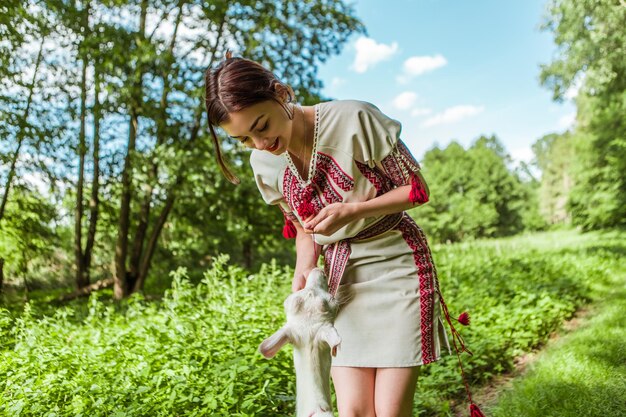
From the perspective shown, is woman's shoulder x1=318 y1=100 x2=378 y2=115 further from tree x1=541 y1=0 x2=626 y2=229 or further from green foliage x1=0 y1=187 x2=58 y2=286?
tree x1=541 y1=0 x2=626 y2=229

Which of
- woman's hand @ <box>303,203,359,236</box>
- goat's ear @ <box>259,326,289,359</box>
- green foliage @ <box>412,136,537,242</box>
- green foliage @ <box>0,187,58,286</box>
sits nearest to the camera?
goat's ear @ <box>259,326,289,359</box>

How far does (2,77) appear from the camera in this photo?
24.4 ft

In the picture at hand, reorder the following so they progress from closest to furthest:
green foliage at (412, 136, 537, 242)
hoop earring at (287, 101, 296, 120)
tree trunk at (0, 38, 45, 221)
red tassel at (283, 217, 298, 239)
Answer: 1. hoop earring at (287, 101, 296, 120)
2. red tassel at (283, 217, 298, 239)
3. tree trunk at (0, 38, 45, 221)
4. green foliage at (412, 136, 537, 242)

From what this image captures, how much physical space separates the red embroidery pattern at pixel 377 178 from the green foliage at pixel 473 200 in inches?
1304

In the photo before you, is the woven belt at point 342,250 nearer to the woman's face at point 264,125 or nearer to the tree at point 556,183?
the woman's face at point 264,125

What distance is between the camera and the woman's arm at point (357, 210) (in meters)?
1.76

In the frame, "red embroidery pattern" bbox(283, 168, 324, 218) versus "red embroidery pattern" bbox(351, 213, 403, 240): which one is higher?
"red embroidery pattern" bbox(283, 168, 324, 218)

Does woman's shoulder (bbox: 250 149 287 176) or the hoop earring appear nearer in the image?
the hoop earring

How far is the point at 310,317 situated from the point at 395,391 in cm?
43

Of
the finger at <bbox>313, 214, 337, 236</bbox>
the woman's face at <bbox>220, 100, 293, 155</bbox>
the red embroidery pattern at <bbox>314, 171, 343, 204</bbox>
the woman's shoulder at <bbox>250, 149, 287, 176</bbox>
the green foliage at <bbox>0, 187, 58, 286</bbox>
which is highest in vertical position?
the green foliage at <bbox>0, 187, 58, 286</bbox>

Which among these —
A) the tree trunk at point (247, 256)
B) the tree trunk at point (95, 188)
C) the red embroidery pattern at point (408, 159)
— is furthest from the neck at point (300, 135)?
the tree trunk at point (247, 256)

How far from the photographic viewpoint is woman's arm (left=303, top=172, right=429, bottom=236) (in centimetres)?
176

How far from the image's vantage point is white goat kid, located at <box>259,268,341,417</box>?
178 cm

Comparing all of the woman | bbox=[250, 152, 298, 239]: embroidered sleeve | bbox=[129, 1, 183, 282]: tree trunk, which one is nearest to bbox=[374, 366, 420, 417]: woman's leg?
the woman
